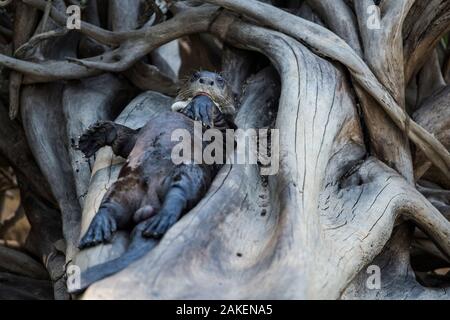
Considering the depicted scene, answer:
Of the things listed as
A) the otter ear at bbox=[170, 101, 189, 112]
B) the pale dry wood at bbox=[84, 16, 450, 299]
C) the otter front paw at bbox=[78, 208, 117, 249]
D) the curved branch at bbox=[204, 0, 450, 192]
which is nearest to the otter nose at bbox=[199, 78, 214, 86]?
the otter ear at bbox=[170, 101, 189, 112]

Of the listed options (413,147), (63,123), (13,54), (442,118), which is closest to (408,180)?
(413,147)

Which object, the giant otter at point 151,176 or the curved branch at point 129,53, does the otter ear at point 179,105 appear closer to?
the giant otter at point 151,176

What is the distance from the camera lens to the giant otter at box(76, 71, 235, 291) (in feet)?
9.45

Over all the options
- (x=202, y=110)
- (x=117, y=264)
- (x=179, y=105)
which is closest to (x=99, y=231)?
(x=117, y=264)

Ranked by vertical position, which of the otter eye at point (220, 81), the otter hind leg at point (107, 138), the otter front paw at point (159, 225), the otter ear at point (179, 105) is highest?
the otter eye at point (220, 81)

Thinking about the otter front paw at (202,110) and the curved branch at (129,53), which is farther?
the curved branch at (129,53)

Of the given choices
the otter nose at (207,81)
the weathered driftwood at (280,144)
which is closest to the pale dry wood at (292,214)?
the weathered driftwood at (280,144)

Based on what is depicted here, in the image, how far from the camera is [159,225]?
2869 mm

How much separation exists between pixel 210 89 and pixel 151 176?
0.67m

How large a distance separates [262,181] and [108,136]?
25.0 inches

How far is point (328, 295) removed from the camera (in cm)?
282

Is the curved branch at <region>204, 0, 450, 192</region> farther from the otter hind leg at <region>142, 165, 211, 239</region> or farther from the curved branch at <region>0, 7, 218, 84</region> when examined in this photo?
the otter hind leg at <region>142, 165, 211, 239</region>

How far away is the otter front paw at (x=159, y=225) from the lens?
2850 millimetres

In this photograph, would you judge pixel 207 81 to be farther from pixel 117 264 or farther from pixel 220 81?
pixel 117 264
